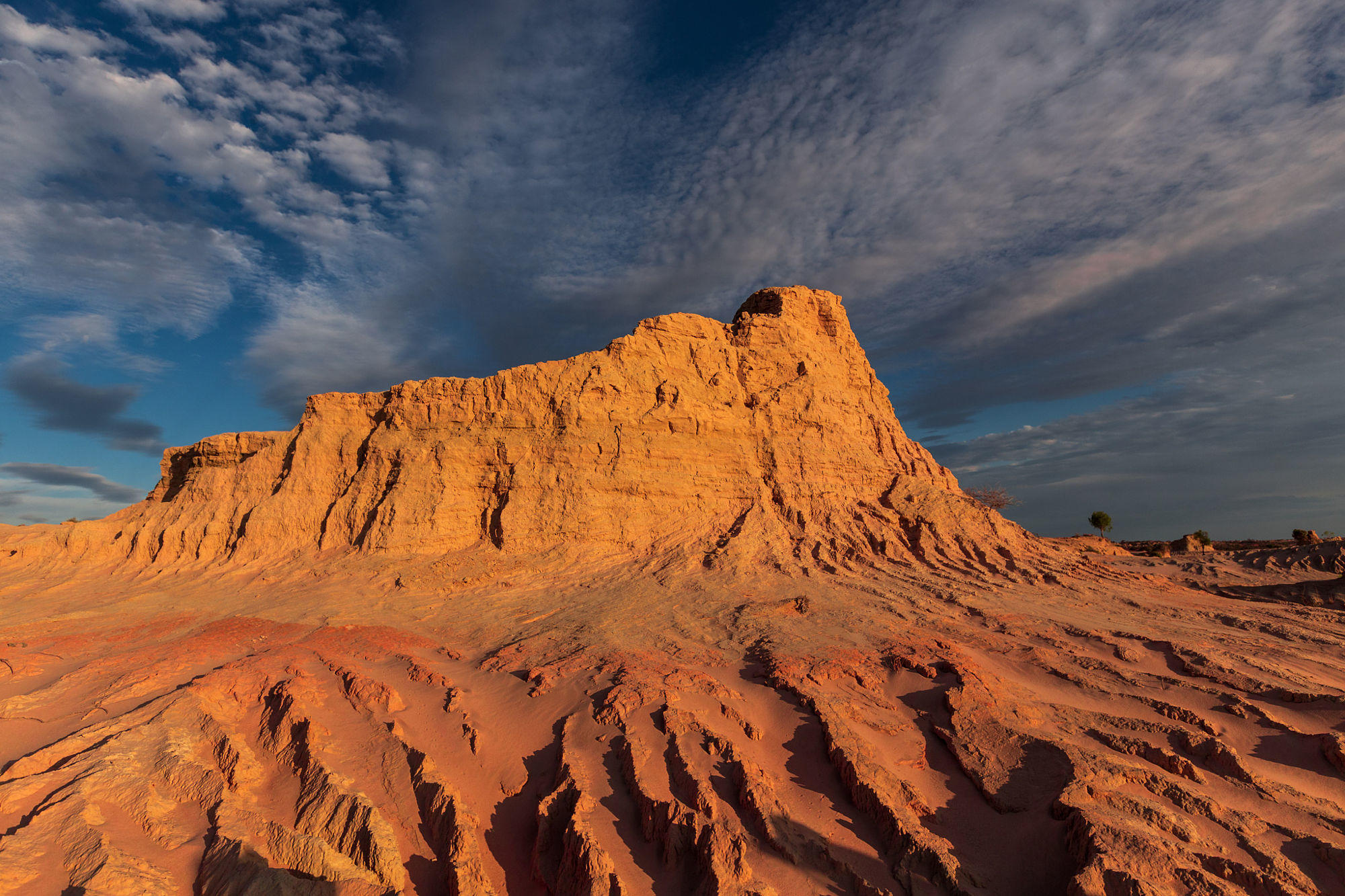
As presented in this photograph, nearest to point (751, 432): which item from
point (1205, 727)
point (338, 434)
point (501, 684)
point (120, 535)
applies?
point (501, 684)

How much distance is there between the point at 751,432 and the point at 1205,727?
42.9ft

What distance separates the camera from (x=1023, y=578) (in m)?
15.5

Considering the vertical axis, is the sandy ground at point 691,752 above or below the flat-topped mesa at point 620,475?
below

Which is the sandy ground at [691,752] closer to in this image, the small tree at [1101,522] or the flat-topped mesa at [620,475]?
the flat-topped mesa at [620,475]

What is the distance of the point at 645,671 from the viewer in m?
9.78

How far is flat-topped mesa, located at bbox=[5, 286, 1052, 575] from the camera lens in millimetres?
17297

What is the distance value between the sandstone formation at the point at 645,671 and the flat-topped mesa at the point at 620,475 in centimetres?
11

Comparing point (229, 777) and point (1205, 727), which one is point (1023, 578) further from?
point (229, 777)

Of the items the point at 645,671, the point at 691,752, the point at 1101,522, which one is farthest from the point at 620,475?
the point at 1101,522

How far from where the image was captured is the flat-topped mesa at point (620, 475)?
17297 mm

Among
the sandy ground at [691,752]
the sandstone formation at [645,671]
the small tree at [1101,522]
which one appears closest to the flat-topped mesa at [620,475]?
the sandstone formation at [645,671]

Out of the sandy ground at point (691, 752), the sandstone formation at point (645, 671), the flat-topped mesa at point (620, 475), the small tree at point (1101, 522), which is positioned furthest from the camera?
the small tree at point (1101, 522)

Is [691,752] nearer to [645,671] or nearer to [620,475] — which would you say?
[645,671]

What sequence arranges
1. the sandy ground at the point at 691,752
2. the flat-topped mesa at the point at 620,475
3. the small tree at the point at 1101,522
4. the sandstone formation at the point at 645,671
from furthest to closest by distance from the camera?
the small tree at the point at 1101,522 → the flat-topped mesa at the point at 620,475 → the sandstone formation at the point at 645,671 → the sandy ground at the point at 691,752
